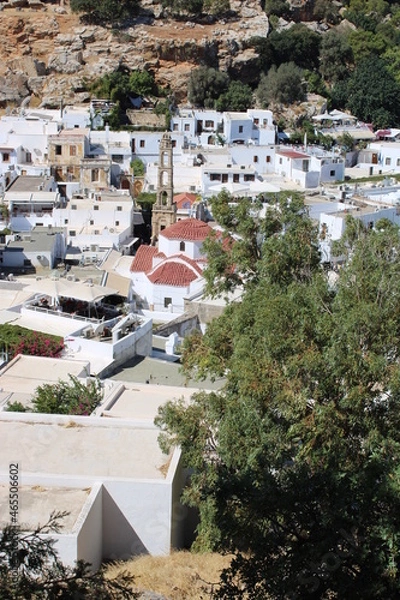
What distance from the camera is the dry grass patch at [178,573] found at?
811 centimetres

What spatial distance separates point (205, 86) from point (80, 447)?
1515 inches

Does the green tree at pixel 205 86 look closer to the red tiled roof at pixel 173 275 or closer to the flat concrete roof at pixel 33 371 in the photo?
the red tiled roof at pixel 173 275

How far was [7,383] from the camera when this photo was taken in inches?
551

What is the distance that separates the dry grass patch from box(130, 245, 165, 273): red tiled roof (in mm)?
15680

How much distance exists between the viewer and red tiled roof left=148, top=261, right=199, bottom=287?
23.5 metres

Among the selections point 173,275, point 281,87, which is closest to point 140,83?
point 281,87

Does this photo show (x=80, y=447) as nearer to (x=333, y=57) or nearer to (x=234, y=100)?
(x=234, y=100)

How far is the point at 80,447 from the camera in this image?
10242mm

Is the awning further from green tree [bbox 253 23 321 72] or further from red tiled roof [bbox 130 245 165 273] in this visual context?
green tree [bbox 253 23 321 72]

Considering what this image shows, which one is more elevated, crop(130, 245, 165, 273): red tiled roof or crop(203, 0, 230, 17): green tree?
crop(203, 0, 230, 17): green tree

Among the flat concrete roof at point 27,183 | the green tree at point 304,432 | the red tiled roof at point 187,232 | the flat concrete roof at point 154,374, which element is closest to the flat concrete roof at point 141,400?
the green tree at point 304,432

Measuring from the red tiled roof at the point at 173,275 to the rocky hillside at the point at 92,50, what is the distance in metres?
23.4

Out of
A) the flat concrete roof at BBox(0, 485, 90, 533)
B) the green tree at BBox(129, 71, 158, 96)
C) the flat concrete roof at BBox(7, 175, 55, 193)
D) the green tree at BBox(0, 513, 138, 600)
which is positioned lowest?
the flat concrete roof at BBox(0, 485, 90, 533)

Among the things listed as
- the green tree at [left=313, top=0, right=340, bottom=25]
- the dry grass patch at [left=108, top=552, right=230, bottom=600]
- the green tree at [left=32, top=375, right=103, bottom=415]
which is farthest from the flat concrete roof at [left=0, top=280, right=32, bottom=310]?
the green tree at [left=313, top=0, right=340, bottom=25]
